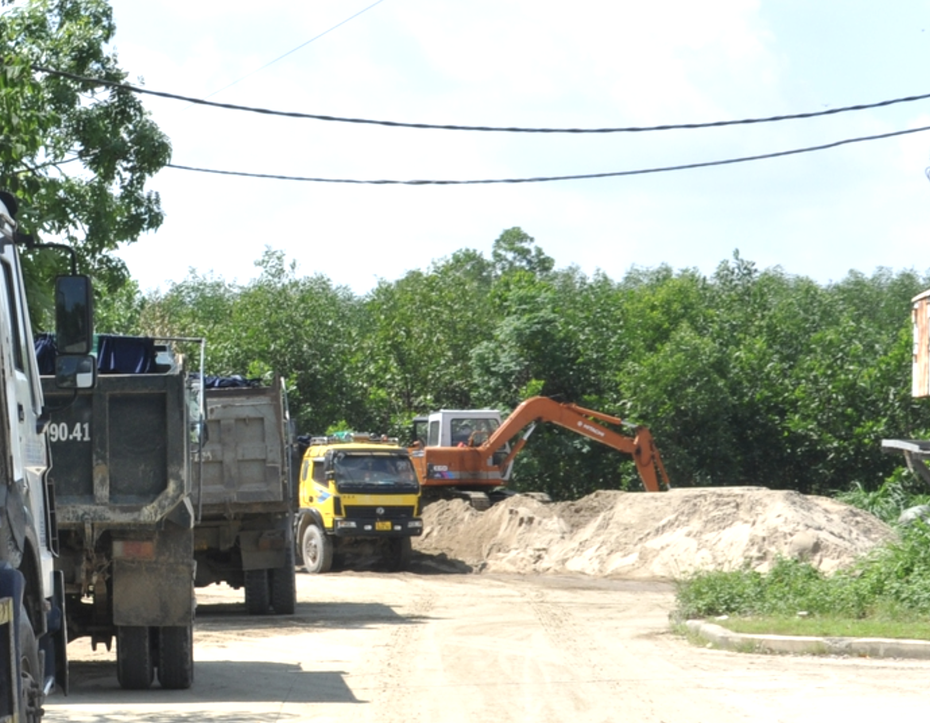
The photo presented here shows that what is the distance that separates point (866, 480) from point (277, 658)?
31.3 m

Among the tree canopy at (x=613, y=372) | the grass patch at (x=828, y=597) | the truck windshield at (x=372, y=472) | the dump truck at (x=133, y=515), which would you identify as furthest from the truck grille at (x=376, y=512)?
the dump truck at (x=133, y=515)

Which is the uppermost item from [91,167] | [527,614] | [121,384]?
[91,167]

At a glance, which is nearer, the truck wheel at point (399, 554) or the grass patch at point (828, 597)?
the grass patch at point (828, 597)

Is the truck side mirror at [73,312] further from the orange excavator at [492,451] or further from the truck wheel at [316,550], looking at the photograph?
the orange excavator at [492,451]

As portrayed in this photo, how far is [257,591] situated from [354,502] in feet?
29.1

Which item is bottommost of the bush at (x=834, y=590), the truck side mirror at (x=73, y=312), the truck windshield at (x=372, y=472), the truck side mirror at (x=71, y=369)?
the bush at (x=834, y=590)

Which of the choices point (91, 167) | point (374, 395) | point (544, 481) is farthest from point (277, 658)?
point (374, 395)

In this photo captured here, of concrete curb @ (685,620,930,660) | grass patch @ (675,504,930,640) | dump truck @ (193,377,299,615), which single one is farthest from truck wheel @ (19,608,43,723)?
dump truck @ (193,377,299,615)

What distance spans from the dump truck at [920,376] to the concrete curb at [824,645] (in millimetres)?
8103

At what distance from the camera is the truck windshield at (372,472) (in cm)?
2848

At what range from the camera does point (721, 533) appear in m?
30.0

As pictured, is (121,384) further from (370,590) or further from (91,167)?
(370,590)

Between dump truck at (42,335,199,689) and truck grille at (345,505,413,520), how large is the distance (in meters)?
16.3

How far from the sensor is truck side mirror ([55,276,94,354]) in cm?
770
